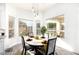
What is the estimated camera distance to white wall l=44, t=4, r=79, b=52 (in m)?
1.95

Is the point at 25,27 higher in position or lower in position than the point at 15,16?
lower

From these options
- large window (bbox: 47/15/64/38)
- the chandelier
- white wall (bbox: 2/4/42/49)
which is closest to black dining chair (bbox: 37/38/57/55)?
large window (bbox: 47/15/64/38)

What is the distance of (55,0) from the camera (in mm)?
1985

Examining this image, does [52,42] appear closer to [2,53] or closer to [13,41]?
[13,41]

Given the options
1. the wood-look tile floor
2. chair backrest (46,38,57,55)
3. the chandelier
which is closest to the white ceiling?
the chandelier

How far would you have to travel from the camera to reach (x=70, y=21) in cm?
197

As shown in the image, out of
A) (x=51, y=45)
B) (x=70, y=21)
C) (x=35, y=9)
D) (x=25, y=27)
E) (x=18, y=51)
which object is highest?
(x=35, y=9)

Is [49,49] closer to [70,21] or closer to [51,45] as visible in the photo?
[51,45]

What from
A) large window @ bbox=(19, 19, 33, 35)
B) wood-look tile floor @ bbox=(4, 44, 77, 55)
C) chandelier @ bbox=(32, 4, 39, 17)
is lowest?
wood-look tile floor @ bbox=(4, 44, 77, 55)

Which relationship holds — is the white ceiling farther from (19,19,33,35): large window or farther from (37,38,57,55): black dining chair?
(37,38,57,55): black dining chair

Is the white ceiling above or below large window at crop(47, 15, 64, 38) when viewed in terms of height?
above

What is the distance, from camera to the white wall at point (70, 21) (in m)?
1.95

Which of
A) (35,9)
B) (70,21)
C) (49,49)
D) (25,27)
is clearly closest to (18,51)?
(25,27)
